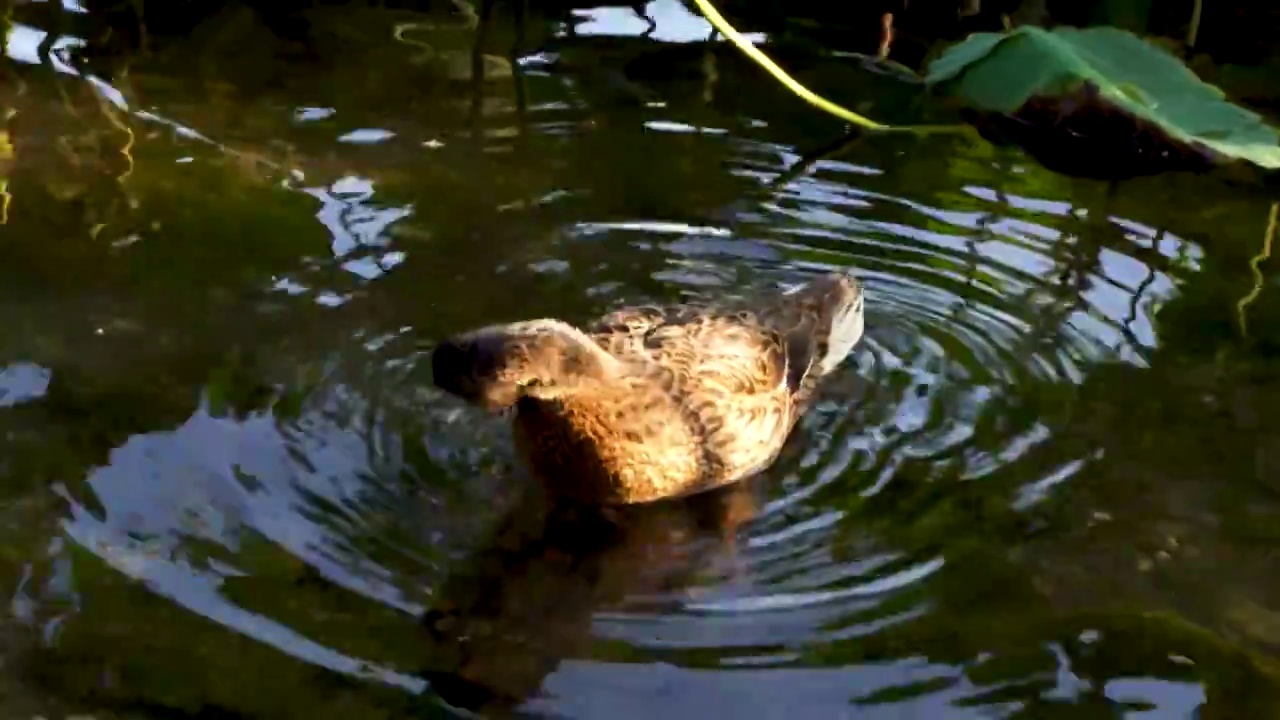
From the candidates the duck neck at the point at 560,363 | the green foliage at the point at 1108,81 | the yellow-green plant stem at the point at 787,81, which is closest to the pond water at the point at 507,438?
the yellow-green plant stem at the point at 787,81

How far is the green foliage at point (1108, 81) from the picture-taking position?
5.37 metres

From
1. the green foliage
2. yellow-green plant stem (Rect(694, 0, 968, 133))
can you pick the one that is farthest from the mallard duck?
yellow-green plant stem (Rect(694, 0, 968, 133))

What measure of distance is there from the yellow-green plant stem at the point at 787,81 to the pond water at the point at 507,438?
14 centimetres

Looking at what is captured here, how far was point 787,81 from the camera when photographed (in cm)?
618

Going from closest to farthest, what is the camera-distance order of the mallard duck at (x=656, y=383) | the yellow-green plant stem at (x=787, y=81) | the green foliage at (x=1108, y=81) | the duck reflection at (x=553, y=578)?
the duck reflection at (x=553, y=578)
the mallard duck at (x=656, y=383)
the green foliage at (x=1108, y=81)
the yellow-green plant stem at (x=787, y=81)

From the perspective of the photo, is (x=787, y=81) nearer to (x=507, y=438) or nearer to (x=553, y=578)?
(x=507, y=438)

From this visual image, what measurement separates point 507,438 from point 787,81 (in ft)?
6.37

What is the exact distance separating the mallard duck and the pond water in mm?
110

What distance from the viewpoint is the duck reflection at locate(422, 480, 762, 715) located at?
3914 millimetres

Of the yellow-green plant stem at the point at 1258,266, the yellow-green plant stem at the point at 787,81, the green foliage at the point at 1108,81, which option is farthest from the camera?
the yellow-green plant stem at the point at 787,81

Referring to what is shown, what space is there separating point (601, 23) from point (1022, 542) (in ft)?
14.9

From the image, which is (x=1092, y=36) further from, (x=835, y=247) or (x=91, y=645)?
(x=91, y=645)

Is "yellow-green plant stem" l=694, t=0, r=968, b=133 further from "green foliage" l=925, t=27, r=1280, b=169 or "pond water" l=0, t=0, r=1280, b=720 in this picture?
"green foliage" l=925, t=27, r=1280, b=169

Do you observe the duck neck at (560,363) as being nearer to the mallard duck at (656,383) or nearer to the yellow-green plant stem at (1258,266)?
the mallard duck at (656,383)
